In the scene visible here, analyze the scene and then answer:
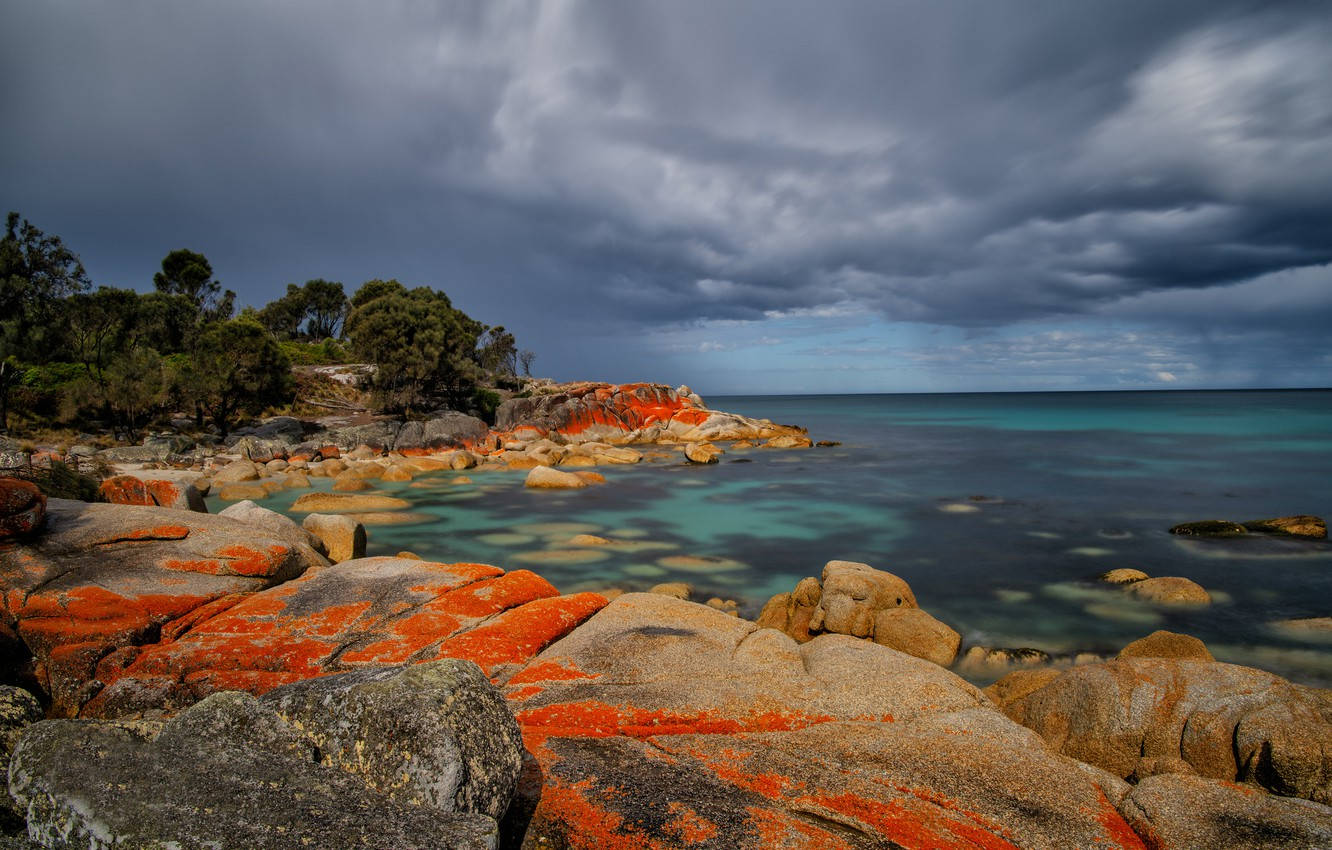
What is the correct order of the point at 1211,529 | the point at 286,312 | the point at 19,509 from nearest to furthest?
the point at 19,509, the point at 1211,529, the point at 286,312

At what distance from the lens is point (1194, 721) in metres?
6.77

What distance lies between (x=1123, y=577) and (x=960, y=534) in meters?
7.03

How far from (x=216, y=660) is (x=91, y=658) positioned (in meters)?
1.22

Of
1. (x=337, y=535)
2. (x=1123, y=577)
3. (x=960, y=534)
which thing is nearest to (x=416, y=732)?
(x=337, y=535)

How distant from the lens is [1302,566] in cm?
1895

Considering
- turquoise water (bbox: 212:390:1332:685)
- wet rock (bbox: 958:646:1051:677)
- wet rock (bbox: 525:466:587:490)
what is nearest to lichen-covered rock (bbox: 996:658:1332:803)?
wet rock (bbox: 958:646:1051:677)

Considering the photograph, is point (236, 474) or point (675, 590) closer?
point (675, 590)

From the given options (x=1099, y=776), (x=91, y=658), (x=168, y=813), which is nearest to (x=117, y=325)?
(x=91, y=658)

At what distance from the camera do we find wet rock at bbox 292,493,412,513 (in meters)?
24.6

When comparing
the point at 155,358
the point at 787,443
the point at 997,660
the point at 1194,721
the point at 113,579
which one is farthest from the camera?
the point at 787,443

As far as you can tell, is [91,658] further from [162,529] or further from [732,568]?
[732,568]

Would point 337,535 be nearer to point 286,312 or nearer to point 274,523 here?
point 274,523

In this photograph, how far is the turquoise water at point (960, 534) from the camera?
15.1m

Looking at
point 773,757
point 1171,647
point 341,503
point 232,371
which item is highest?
point 232,371
